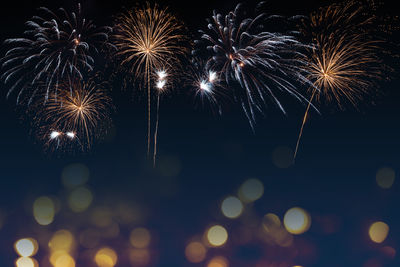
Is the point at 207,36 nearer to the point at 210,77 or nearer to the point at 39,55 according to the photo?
the point at 210,77

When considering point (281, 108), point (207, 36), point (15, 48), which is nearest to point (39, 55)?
point (15, 48)

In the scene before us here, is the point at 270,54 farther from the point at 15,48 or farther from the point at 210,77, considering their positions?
the point at 15,48

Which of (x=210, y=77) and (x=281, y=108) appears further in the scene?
(x=210, y=77)

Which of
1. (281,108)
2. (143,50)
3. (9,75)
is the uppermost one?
(143,50)

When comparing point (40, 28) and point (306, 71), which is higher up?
point (40, 28)

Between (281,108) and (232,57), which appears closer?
(281,108)

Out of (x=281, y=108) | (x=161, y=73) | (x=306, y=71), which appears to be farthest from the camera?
(x=161, y=73)

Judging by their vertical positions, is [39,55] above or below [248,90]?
above

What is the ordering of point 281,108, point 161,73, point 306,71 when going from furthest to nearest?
1. point 161,73
2. point 306,71
3. point 281,108

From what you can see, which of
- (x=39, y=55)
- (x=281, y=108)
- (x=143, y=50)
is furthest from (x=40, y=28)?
(x=281, y=108)
